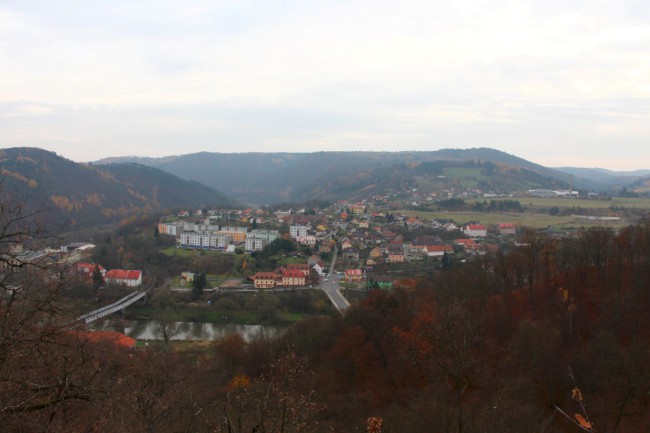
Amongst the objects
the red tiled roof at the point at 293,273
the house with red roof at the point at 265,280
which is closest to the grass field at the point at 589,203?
the red tiled roof at the point at 293,273

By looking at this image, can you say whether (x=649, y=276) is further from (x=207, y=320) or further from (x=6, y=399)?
(x=207, y=320)

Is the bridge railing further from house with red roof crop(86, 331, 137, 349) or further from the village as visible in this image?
house with red roof crop(86, 331, 137, 349)

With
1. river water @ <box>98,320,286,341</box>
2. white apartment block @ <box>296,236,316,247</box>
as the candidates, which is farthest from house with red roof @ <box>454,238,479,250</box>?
river water @ <box>98,320,286,341</box>

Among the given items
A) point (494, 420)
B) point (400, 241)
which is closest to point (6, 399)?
point (494, 420)

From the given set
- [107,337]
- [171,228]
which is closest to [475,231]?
[171,228]

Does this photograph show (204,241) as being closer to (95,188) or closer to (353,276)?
(353,276)
